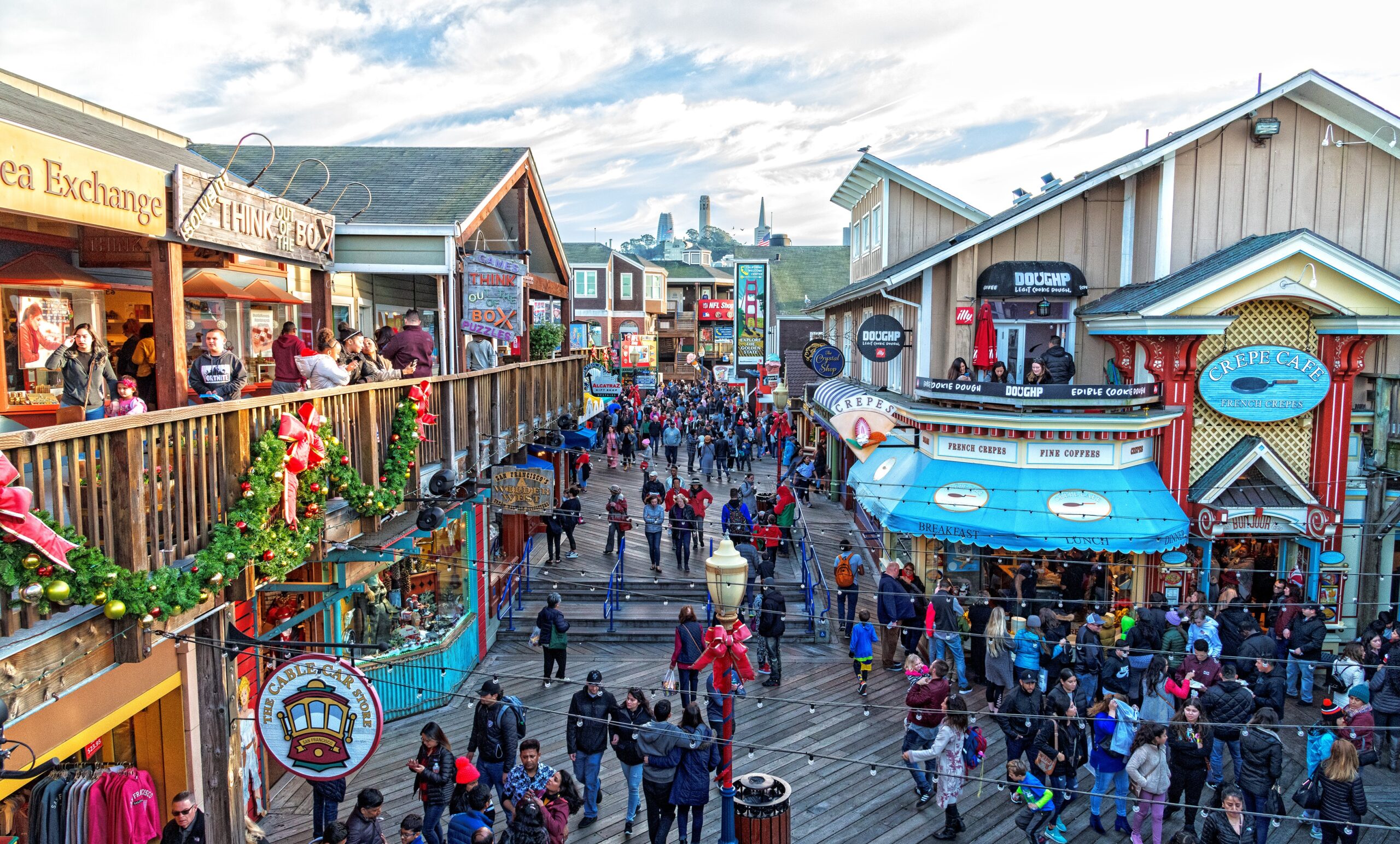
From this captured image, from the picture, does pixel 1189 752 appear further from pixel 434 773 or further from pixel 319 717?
pixel 319 717

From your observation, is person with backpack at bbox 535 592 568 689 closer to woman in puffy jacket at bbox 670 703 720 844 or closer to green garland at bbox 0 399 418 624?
woman in puffy jacket at bbox 670 703 720 844

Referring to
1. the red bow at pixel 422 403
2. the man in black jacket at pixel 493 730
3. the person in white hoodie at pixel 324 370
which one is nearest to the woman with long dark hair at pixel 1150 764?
the man in black jacket at pixel 493 730

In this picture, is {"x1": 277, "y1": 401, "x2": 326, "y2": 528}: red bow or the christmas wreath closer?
the christmas wreath

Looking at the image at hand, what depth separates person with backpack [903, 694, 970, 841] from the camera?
10.4 meters

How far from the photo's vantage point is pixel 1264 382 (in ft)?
53.0

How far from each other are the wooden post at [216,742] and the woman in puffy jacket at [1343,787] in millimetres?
10380

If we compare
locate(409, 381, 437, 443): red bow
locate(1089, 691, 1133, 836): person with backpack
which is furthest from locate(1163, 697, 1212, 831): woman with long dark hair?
locate(409, 381, 437, 443): red bow

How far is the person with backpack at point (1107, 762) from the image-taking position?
10438 mm

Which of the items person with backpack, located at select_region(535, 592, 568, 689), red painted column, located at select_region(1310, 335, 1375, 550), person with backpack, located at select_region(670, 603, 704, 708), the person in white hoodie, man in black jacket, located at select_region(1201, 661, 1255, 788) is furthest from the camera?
red painted column, located at select_region(1310, 335, 1375, 550)

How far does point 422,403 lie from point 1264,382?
13.9 metres

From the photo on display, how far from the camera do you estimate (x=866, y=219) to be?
24672 mm

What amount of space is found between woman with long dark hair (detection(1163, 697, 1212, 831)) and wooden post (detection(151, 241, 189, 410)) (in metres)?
9.93

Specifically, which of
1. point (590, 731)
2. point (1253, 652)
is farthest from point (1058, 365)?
point (590, 731)

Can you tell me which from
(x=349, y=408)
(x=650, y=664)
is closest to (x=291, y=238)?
(x=349, y=408)
